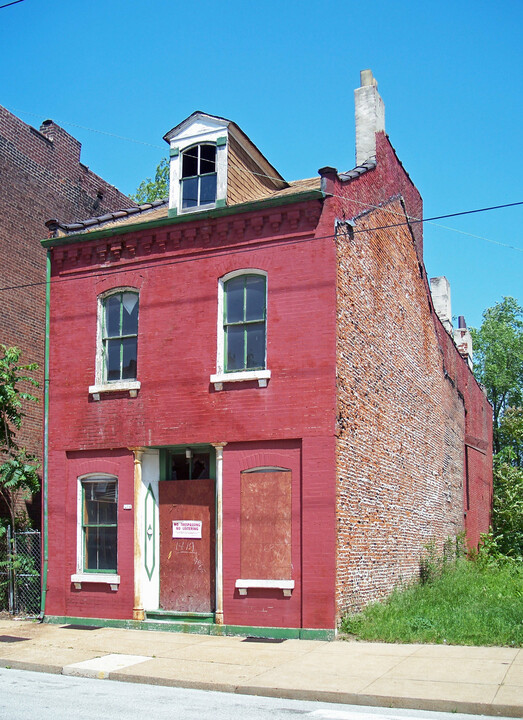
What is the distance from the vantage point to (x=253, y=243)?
1500 cm

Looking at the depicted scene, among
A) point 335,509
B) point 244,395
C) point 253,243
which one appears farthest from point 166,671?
point 253,243

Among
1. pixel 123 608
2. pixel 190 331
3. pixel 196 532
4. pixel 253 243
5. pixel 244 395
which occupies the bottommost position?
pixel 123 608

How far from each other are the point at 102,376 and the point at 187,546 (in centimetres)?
382

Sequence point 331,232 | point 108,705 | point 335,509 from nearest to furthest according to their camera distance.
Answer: point 108,705, point 335,509, point 331,232

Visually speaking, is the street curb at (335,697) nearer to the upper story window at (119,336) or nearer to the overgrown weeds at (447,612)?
the overgrown weeds at (447,612)

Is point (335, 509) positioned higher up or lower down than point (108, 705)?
higher up

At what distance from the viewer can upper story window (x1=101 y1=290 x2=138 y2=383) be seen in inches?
631

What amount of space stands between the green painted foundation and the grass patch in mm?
619

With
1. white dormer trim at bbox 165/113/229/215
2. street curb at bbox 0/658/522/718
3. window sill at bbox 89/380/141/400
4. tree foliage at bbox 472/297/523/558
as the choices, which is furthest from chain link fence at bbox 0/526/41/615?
tree foliage at bbox 472/297/523/558

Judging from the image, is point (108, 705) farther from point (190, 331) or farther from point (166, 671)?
point (190, 331)

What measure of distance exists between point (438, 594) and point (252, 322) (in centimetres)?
675

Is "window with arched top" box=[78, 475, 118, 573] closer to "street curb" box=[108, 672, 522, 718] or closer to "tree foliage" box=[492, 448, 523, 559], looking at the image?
"street curb" box=[108, 672, 522, 718]

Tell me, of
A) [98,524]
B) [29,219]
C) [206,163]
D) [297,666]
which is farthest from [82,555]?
[29,219]

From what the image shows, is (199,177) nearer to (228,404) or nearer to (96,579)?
(228,404)
